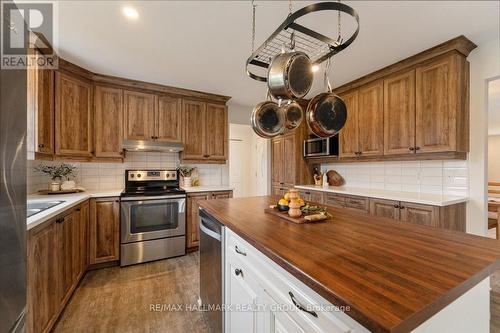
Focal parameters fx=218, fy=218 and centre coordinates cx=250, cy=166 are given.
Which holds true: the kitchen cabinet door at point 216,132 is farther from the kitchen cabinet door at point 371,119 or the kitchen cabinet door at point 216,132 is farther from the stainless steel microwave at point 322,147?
the kitchen cabinet door at point 371,119

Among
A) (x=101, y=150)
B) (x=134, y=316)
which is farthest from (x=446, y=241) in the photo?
(x=101, y=150)

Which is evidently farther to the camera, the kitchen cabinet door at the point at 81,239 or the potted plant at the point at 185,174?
the potted plant at the point at 185,174

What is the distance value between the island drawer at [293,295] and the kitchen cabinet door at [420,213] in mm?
1703

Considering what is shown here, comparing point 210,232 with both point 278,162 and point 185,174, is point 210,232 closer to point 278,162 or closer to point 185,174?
point 185,174

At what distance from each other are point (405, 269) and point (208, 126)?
3.12 metres

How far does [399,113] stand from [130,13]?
2.83 metres

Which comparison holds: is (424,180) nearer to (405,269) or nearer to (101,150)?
(405,269)

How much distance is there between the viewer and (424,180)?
2596 millimetres

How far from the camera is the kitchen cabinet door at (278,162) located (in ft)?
13.6

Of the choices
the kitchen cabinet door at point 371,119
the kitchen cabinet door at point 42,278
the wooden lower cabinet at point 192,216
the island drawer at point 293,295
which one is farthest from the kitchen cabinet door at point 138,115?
the kitchen cabinet door at point 371,119

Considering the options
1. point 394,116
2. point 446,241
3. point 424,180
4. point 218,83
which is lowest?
point 446,241

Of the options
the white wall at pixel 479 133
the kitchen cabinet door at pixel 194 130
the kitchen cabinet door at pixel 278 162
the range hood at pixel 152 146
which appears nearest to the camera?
the white wall at pixel 479 133

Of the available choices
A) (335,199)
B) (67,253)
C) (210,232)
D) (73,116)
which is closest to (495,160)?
(335,199)

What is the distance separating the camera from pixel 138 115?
2.97 metres
